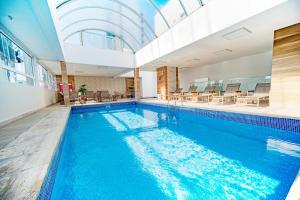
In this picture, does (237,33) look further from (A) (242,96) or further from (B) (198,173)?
(B) (198,173)

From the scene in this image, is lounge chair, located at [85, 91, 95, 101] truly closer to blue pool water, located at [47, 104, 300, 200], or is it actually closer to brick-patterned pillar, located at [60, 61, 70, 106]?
brick-patterned pillar, located at [60, 61, 70, 106]

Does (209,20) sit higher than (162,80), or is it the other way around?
(209,20)

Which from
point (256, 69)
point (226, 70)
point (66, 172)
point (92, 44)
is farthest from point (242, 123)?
point (92, 44)

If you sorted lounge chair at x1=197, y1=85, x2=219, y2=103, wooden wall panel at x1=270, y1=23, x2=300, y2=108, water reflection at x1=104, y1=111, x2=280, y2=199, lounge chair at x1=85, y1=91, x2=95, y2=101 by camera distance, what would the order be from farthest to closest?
lounge chair at x1=85, y1=91, x2=95, y2=101
lounge chair at x1=197, y1=85, x2=219, y2=103
wooden wall panel at x1=270, y1=23, x2=300, y2=108
water reflection at x1=104, y1=111, x2=280, y2=199

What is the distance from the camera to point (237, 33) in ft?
16.2

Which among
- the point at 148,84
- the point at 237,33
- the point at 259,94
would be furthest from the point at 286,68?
the point at 148,84

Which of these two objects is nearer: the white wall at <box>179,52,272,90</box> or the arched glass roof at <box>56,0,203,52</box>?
the arched glass roof at <box>56,0,203,52</box>

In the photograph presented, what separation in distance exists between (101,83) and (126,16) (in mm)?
9216

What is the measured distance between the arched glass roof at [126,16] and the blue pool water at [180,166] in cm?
462

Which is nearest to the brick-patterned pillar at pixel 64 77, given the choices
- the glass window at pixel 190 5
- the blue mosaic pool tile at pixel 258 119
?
the glass window at pixel 190 5

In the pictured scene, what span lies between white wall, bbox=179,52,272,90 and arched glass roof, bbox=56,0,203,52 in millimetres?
5471

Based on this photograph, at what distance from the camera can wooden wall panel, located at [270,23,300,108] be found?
4.48 m

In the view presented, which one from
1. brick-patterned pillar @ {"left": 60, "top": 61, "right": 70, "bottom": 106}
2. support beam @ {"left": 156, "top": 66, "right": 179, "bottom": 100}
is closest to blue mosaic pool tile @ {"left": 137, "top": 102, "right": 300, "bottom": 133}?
support beam @ {"left": 156, "top": 66, "right": 179, "bottom": 100}

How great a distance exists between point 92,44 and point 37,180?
9453 mm
